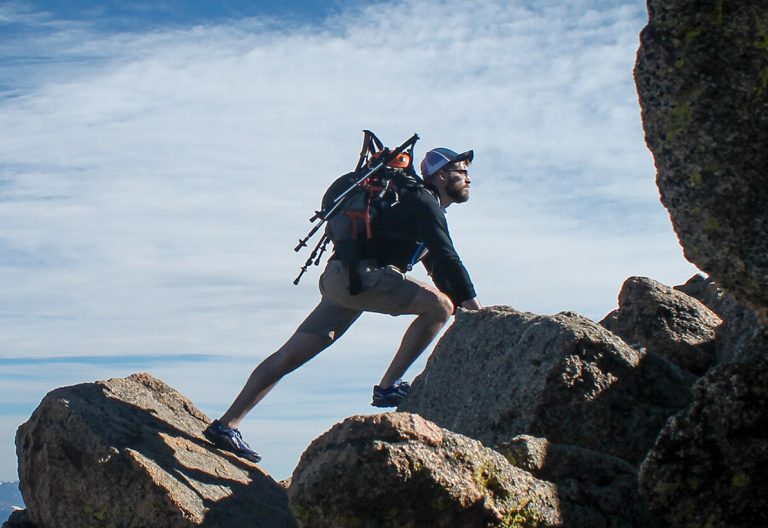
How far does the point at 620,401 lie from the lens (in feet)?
38.7

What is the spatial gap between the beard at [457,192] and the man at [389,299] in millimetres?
626

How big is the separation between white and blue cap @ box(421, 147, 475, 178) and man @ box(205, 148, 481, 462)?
683 mm

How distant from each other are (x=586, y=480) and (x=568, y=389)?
1933mm

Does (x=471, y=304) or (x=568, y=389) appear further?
(x=471, y=304)

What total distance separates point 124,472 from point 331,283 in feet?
12.4

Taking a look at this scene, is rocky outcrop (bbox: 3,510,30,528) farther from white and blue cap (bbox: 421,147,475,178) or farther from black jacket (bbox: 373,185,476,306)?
white and blue cap (bbox: 421,147,475,178)

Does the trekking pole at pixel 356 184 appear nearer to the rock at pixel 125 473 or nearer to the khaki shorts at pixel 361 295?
the khaki shorts at pixel 361 295

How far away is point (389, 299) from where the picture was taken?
14492mm

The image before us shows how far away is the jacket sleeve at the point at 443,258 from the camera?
14.6m

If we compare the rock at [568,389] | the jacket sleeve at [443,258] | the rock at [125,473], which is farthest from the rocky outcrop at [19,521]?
the jacket sleeve at [443,258]

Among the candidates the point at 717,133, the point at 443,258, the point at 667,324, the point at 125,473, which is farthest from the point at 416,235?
the point at 717,133

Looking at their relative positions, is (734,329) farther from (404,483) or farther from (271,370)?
(404,483)

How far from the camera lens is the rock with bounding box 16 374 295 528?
485 inches

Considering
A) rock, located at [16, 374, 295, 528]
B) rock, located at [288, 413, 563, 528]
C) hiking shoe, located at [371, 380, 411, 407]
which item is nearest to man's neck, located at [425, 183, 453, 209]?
hiking shoe, located at [371, 380, 411, 407]
